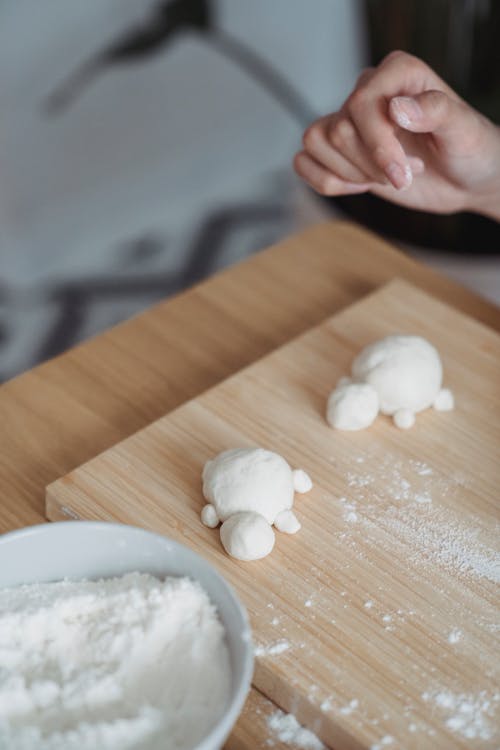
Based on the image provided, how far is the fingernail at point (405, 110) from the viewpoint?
0.81 meters

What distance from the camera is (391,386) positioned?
818mm

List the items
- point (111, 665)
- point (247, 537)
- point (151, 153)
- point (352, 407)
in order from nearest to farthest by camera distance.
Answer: point (111, 665)
point (247, 537)
point (352, 407)
point (151, 153)

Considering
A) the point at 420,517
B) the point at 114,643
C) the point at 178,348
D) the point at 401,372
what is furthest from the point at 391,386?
the point at 114,643

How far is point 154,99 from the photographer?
7.13ft

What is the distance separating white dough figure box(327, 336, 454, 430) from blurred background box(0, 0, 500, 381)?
2.58 ft

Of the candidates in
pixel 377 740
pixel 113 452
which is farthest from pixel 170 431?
pixel 377 740

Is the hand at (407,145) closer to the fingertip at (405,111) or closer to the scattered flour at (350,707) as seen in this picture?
the fingertip at (405,111)

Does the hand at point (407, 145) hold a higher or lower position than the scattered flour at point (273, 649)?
higher

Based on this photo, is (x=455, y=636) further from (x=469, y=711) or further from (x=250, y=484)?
(x=250, y=484)

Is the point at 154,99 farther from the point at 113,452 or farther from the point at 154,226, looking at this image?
the point at 113,452

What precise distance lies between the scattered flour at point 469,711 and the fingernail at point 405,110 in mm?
448

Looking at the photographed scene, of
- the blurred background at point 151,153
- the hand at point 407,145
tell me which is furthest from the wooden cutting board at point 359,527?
the blurred background at point 151,153

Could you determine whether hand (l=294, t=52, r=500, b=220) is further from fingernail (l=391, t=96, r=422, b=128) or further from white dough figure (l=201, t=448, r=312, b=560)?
white dough figure (l=201, t=448, r=312, b=560)

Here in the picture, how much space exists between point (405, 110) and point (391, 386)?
0.74ft
